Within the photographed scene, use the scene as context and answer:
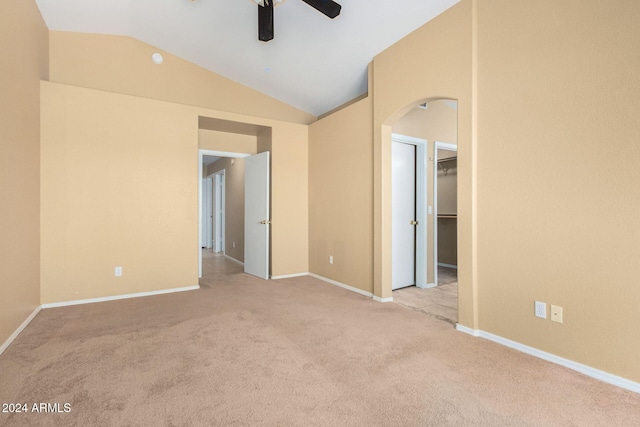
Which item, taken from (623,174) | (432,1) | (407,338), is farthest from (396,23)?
(407,338)

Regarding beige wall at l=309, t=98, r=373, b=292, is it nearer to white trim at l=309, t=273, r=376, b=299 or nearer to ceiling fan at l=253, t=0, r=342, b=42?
white trim at l=309, t=273, r=376, b=299

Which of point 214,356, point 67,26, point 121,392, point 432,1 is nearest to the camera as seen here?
point 121,392

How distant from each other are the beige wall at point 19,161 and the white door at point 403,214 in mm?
3844

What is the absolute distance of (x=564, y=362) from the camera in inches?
80.4

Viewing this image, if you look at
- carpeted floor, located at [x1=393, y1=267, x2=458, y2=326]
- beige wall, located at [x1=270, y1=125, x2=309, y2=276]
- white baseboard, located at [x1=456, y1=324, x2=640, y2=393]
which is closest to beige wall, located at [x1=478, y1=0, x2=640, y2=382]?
white baseboard, located at [x1=456, y1=324, x2=640, y2=393]

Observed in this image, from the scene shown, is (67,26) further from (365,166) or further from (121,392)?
(121,392)

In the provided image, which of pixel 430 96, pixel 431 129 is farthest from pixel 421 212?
pixel 430 96

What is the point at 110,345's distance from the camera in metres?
2.37

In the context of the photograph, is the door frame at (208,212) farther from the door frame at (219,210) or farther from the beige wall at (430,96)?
the beige wall at (430,96)

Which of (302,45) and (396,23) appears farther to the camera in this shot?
(302,45)

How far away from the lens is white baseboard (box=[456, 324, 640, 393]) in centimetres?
180

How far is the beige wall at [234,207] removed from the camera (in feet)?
20.1

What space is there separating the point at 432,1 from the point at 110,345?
3.99 m

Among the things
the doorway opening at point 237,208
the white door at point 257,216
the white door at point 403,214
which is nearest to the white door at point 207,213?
the doorway opening at point 237,208
